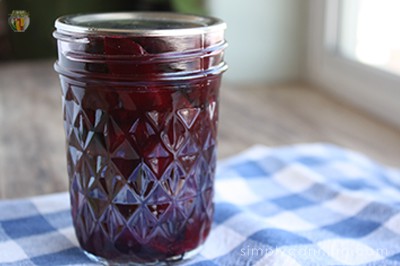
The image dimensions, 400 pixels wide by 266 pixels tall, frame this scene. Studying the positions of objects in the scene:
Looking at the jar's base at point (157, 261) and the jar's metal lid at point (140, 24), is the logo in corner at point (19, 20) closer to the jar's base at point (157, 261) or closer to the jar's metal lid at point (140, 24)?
the jar's metal lid at point (140, 24)

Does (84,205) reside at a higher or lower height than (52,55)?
higher

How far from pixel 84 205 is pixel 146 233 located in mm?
71

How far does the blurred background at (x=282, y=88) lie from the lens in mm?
1003

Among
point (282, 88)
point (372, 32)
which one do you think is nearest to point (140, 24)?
point (372, 32)

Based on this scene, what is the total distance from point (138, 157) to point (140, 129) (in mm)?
27

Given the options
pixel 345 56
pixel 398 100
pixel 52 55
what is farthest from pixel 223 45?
pixel 52 55

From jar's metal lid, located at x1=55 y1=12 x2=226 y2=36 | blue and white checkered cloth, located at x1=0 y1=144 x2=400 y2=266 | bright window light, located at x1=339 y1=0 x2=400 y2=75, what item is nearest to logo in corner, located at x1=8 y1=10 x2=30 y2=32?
jar's metal lid, located at x1=55 y1=12 x2=226 y2=36

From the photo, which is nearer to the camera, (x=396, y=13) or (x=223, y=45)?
(x=223, y=45)

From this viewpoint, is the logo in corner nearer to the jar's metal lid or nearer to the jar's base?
the jar's metal lid

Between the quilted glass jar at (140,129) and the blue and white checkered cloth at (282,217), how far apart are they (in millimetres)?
52

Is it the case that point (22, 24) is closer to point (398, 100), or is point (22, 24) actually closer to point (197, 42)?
point (197, 42)

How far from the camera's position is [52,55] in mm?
1961

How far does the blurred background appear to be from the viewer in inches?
39.5

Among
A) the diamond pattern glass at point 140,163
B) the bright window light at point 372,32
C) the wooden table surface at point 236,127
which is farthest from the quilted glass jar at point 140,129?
the bright window light at point 372,32
